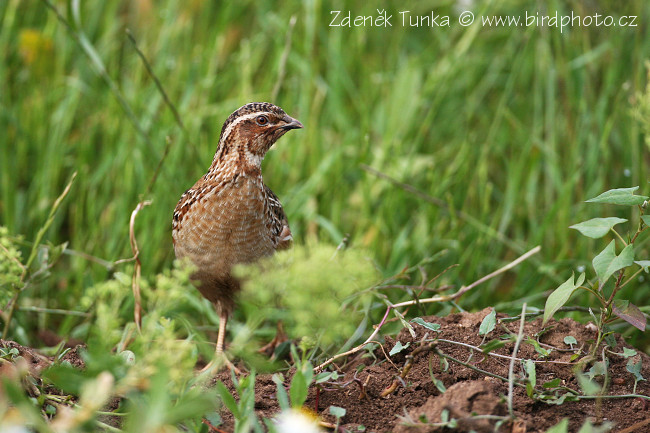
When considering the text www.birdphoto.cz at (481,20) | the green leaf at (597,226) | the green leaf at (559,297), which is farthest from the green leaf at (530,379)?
the text www.birdphoto.cz at (481,20)

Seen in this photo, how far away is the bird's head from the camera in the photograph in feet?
11.8

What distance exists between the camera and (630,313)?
99.9 inches

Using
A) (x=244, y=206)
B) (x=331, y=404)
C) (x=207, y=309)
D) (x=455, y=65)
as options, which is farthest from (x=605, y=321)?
(x=455, y=65)

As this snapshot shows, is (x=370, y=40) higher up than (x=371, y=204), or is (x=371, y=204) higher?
(x=370, y=40)

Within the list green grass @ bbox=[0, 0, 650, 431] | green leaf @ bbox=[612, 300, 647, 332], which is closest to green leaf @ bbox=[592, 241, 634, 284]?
green leaf @ bbox=[612, 300, 647, 332]

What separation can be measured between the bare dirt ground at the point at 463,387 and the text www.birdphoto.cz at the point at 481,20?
2.45 meters

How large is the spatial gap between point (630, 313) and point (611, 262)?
305 mm

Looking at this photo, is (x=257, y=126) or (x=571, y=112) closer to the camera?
(x=257, y=126)

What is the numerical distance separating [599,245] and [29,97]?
3845 mm

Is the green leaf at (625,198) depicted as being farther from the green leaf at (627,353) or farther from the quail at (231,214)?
the quail at (231,214)

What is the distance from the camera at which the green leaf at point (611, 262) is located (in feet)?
7.52

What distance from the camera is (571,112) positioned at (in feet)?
17.1

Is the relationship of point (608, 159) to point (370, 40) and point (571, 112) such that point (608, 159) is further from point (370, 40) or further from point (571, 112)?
point (370, 40)

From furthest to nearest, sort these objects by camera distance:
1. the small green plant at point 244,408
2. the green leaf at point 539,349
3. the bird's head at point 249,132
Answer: the bird's head at point 249,132, the green leaf at point 539,349, the small green plant at point 244,408
